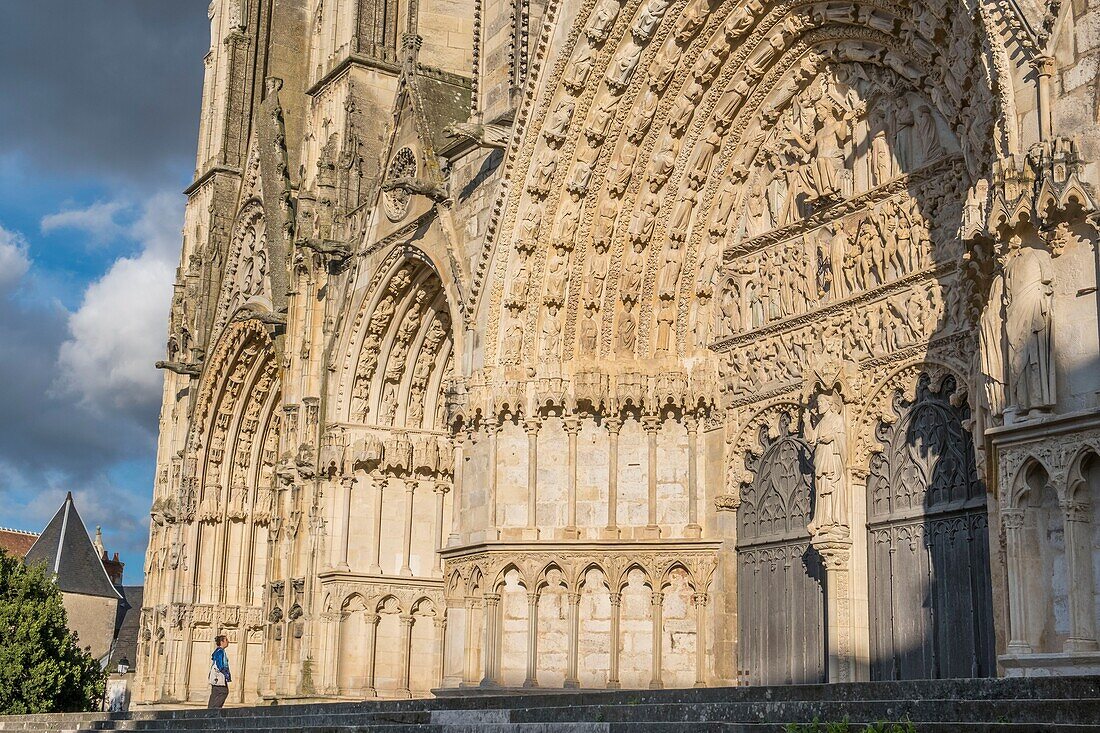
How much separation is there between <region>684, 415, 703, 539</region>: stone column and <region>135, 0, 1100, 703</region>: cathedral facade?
34mm

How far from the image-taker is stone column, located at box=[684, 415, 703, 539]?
13.9 metres

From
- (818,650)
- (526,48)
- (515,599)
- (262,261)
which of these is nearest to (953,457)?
(818,650)

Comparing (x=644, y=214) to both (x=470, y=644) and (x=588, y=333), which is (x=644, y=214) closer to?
(x=588, y=333)

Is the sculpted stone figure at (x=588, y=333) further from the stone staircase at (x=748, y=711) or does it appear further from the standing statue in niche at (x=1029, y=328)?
the standing statue in niche at (x=1029, y=328)

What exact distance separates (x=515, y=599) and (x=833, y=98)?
19.1 feet

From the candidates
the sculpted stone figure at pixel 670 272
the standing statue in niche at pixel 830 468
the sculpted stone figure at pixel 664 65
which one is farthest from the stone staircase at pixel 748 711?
the sculpted stone figure at pixel 664 65

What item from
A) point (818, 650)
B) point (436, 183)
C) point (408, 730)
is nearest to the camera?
point (408, 730)

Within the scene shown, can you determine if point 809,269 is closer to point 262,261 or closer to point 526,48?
point 526,48

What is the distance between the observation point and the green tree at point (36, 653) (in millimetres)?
24375

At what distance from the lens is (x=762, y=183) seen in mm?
14133

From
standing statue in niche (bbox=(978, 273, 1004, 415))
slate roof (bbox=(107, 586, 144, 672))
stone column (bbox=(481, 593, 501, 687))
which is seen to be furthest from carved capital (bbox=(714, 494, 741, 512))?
slate roof (bbox=(107, 586, 144, 672))

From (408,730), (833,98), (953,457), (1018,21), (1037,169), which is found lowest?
(408,730)

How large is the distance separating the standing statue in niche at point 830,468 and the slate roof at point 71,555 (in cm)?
3148

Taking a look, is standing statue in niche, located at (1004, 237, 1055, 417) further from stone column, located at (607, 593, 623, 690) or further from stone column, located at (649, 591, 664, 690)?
stone column, located at (607, 593, 623, 690)
